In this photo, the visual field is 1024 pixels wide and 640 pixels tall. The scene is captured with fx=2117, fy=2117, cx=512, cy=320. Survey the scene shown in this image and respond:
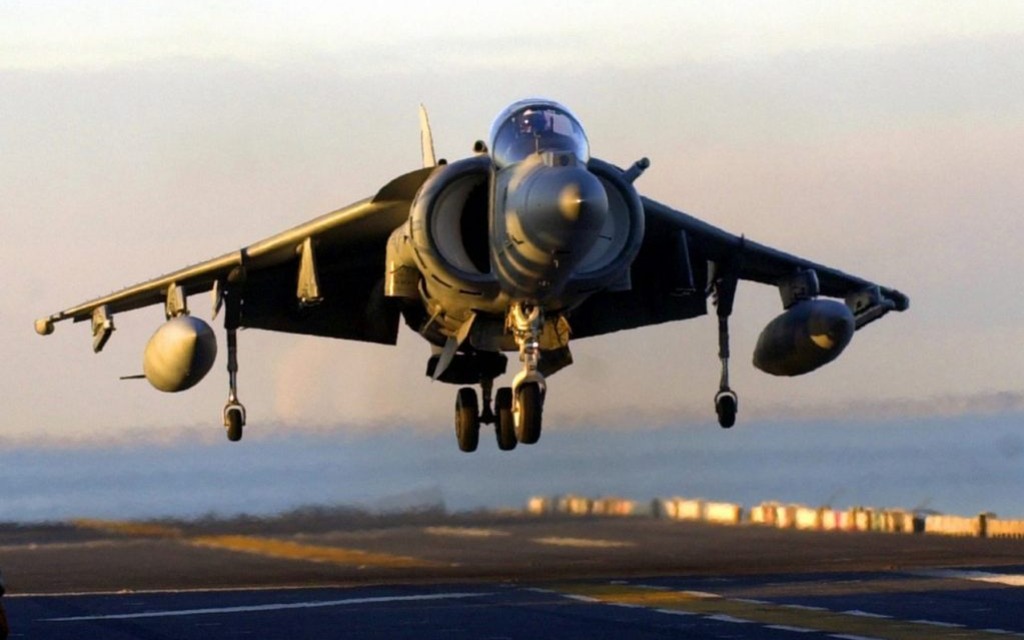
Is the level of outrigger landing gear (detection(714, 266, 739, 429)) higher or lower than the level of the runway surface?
higher

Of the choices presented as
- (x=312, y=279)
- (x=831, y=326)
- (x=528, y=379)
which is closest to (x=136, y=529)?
(x=312, y=279)

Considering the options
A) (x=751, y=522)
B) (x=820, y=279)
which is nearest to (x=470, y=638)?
(x=820, y=279)

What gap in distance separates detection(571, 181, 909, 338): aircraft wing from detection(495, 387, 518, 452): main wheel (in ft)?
6.61

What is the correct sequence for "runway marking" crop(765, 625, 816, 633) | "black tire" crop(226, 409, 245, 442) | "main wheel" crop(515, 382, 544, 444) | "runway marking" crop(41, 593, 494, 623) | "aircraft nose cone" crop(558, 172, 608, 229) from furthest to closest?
"black tire" crop(226, 409, 245, 442) < "main wheel" crop(515, 382, 544, 444) < "runway marking" crop(41, 593, 494, 623) < "aircraft nose cone" crop(558, 172, 608, 229) < "runway marking" crop(765, 625, 816, 633)

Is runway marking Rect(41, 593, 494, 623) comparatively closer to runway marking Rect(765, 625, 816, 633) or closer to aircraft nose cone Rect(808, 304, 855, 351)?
runway marking Rect(765, 625, 816, 633)

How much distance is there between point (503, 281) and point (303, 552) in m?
9.85

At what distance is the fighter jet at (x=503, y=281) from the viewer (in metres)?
25.8

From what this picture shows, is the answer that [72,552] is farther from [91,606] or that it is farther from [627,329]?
[627,329]

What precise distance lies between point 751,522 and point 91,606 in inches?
617

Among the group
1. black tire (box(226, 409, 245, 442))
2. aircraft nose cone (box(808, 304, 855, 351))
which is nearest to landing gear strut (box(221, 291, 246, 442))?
black tire (box(226, 409, 245, 442))

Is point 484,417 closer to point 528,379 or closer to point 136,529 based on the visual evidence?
point 528,379

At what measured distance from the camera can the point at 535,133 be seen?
1030 inches

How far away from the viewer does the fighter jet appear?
84.7 ft

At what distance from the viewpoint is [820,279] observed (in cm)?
3331
